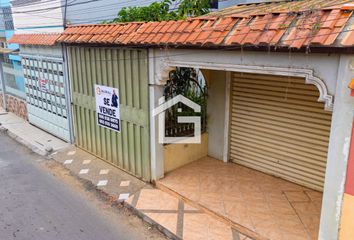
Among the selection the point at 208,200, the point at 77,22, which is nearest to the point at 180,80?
the point at 208,200

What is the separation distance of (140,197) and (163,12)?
5.14 m

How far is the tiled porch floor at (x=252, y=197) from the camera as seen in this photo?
533cm

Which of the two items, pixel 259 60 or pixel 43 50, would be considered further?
pixel 43 50

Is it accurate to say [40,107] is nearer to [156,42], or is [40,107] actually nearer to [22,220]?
[22,220]

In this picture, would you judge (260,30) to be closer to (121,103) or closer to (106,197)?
(121,103)

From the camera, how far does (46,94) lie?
1051 cm

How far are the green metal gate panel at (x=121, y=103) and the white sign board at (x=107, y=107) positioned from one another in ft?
0.49

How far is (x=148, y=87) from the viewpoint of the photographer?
21.8 feet

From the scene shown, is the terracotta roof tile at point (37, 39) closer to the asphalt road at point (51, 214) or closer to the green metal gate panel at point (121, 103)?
the green metal gate panel at point (121, 103)

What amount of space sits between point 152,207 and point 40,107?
6.99 metres

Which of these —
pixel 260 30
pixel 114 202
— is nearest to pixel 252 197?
pixel 114 202

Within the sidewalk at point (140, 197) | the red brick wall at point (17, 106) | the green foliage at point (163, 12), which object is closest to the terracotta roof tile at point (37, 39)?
the green foliage at point (163, 12)

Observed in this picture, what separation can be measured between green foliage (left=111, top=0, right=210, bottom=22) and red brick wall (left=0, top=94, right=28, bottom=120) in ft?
21.3

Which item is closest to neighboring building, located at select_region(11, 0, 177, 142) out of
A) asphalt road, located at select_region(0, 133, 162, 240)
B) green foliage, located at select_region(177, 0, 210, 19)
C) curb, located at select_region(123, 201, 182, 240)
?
asphalt road, located at select_region(0, 133, 162, 240)
